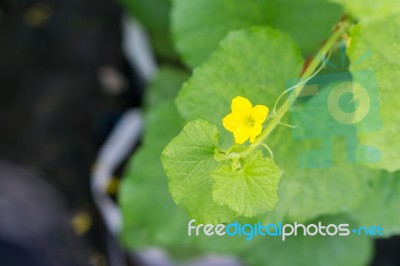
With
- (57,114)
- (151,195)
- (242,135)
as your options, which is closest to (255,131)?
(242,135)

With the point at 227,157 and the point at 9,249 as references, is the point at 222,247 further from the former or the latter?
the point at 9,249

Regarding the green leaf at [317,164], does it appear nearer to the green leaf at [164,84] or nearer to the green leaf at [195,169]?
the green leaf at [195,169]

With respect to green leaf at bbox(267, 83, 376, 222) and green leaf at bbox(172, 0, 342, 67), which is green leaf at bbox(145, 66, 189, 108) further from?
green leaf at bbox(267, 83, 376, 222)

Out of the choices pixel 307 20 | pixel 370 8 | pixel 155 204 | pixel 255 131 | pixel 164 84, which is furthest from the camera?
pixel 164 84

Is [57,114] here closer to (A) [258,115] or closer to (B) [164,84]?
(B) [164,84]

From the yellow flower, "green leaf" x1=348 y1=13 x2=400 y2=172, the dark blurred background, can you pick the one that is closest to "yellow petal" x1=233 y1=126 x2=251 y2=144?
the yellow flower

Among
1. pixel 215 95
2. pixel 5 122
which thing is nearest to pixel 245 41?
pixel 215 95
